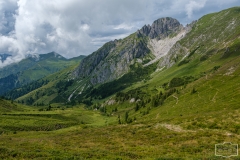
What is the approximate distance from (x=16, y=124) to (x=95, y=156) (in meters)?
119

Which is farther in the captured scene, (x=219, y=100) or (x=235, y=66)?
(x=235, y=66)

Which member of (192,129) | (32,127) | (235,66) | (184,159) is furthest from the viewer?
(235,66)

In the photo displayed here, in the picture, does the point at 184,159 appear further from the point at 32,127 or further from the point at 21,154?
the point at 32,127

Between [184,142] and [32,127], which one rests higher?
[184,142]

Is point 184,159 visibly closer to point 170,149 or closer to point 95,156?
point 170,149

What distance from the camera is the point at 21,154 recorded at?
33.6 metres

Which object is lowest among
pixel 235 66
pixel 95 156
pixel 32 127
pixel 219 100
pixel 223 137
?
pixel 32 127

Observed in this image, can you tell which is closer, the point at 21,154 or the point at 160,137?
the point at 21,154

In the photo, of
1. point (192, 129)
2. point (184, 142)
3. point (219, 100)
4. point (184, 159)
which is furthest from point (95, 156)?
point (219, 100)

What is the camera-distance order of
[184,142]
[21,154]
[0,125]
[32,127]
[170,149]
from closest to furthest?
[21,154] < [170,149] < [184,142] < [0,125] < [32,127]

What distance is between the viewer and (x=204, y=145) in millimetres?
38500

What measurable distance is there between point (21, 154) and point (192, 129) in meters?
42.7

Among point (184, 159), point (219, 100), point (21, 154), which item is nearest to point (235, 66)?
point (219, 100)

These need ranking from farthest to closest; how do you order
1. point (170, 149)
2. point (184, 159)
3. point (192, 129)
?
point (192, 129) → point (170, 149) → point (184, 159)
